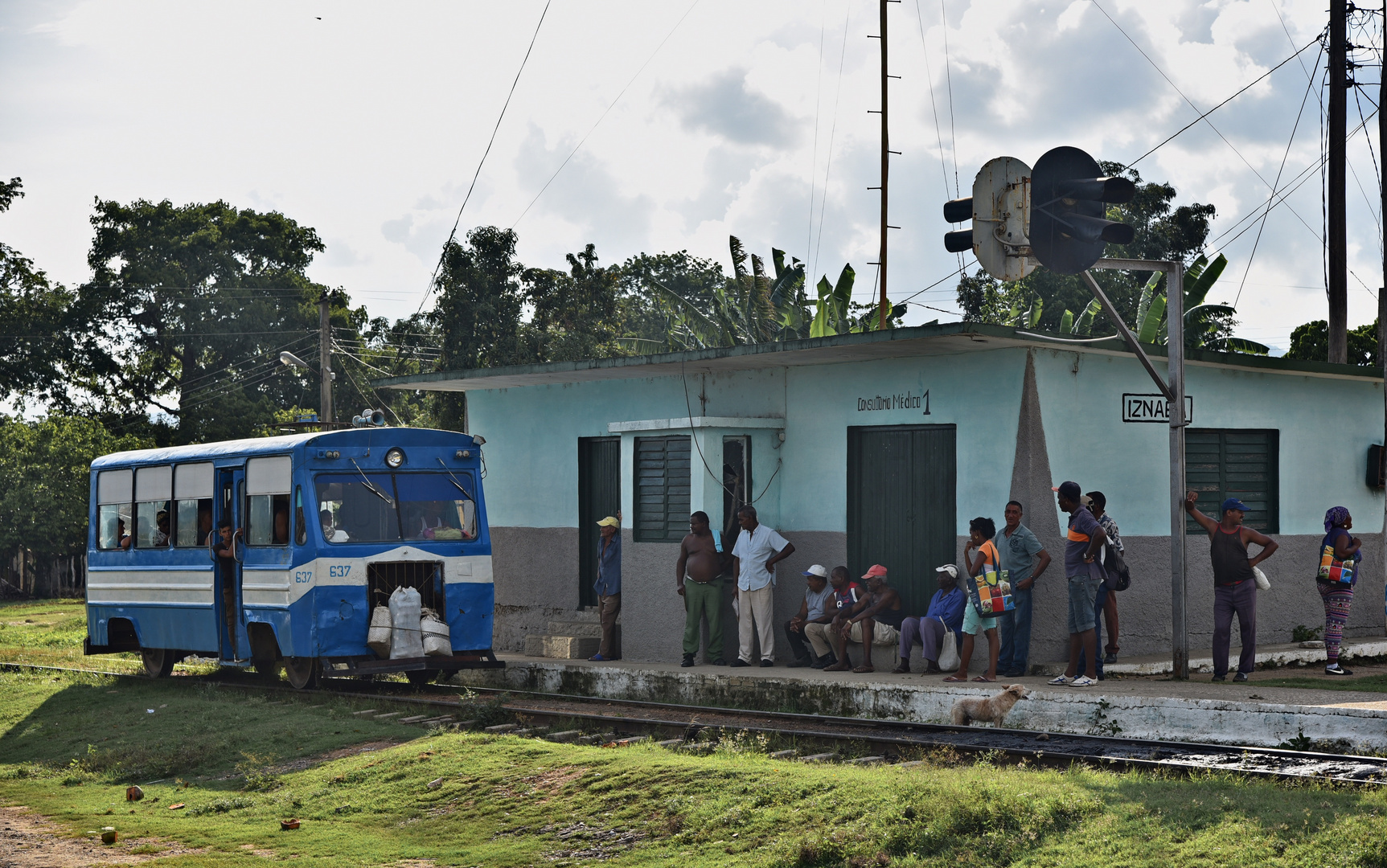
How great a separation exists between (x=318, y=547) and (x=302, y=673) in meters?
1.90

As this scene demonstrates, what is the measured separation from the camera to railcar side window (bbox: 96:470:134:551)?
56.9 feet

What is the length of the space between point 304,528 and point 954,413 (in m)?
6.60

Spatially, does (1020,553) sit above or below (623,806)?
above

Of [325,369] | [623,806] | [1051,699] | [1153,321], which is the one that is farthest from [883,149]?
[623,806]

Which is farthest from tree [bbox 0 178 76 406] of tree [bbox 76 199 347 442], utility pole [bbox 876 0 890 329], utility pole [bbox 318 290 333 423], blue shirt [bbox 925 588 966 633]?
blue shirt [bbox 925 588 966 633]

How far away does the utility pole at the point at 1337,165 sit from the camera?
20.4 meters

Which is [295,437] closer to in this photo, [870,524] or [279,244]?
[870,524]

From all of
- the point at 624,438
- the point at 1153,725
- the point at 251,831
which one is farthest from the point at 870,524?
the point at 251,831

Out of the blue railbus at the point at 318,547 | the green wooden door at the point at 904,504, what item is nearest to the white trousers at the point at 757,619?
the green wooden door at the point at 904,504

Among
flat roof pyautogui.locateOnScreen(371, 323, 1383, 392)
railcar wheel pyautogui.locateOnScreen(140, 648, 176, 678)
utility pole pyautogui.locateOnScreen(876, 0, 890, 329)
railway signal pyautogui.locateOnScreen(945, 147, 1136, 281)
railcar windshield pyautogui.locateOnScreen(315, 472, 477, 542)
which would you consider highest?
utility pole pyautogui.locateOnScreen(876, 0, 890, 329)

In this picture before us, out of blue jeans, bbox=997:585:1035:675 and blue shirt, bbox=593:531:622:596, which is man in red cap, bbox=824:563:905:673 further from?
blue shirt, bbox=593:531:622:596

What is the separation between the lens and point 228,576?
15492mm

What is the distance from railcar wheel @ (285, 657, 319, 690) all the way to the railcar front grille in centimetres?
119

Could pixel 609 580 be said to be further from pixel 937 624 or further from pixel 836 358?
pixel 937 624
